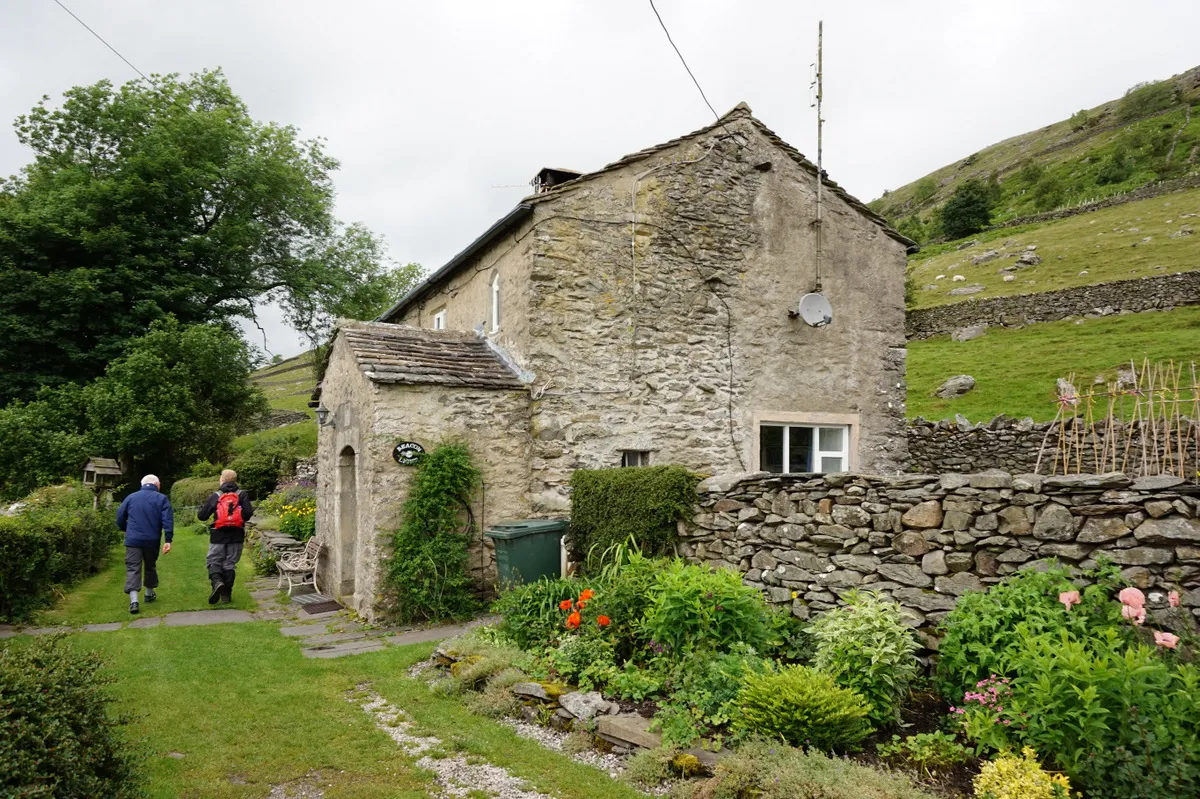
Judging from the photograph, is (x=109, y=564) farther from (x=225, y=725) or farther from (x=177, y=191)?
(x=177, y=191)

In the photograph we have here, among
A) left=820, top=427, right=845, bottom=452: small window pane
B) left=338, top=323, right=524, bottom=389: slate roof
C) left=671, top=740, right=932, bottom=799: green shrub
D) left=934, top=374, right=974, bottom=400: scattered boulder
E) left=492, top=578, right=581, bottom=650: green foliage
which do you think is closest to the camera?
left=671, top=740, right=932, bottom=799: green shrub

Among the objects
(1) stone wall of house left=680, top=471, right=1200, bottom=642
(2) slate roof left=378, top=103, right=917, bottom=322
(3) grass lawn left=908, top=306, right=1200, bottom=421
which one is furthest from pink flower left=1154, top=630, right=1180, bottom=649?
(3) grass lawn left=908, top=306, right=1200, bottom=421

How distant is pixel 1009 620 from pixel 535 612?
183 inches

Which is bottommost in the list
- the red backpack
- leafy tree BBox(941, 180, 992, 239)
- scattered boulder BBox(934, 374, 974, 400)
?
the red backpack

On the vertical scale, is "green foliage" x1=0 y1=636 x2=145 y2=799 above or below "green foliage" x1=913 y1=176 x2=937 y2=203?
below

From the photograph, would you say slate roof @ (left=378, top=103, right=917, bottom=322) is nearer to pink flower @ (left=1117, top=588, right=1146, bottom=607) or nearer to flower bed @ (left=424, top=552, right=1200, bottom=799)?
flower bed @ (left=424, top=552, right=1200, bottom=799)

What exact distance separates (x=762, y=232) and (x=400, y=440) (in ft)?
23.0

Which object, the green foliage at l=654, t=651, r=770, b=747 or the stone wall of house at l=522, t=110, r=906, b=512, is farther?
the stone wall of house at l=522, t=110, r=906, b=512

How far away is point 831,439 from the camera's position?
12.4 metres

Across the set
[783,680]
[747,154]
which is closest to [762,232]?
[747,154]

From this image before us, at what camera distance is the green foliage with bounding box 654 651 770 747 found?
4914 millimetres

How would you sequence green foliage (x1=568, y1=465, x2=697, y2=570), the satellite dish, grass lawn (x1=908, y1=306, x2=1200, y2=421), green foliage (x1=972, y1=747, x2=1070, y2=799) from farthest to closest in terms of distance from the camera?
grass lawn (x1=908, y1=306, x2=1200, y2=421) → the satellite dish → green foliage (x1=568, y1=465, x2=697, y2=570) → green foliage (x1=972, y1=747, x2=1070, y2=799)

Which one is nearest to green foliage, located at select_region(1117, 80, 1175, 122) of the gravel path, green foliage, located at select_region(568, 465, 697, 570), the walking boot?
green foliage, located at select_region(568, 465, 697, 570)

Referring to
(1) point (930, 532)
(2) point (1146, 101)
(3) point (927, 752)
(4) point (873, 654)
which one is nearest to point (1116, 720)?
(3) point (927, 752)
